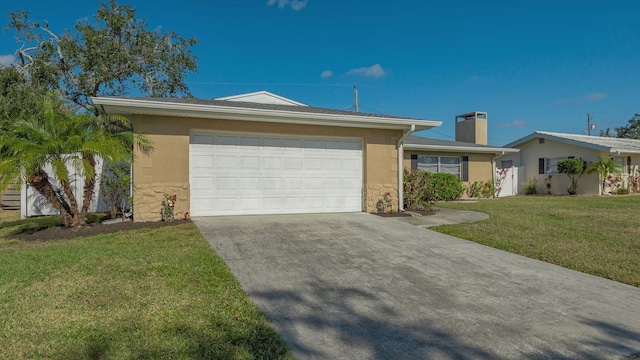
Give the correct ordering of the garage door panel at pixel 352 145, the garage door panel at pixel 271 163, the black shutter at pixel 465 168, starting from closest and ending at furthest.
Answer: the garage door panel at pixel 271 163 → the garage door panel at pixel 352 145 → the black shutter at pixel 465 168

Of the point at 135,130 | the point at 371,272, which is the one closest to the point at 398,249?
the point at 371,272

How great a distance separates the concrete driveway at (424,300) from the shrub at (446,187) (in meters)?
8.93

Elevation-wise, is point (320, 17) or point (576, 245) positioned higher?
point (320, 17)

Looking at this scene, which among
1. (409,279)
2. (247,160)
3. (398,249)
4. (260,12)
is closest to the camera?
(409,279)

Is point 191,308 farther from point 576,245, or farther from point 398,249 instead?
point 576,245

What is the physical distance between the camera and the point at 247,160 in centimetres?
937

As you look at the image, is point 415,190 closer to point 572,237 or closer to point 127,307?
point 572,237

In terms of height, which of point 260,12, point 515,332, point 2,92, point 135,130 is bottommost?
point 515,332

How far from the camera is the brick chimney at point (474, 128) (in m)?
22.5

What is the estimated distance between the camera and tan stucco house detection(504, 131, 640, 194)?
766 inches

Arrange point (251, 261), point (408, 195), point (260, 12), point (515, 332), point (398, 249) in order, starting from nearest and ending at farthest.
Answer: point (515, 332) → point (251, 261) → point (398, 249) → point (408, 195) → point (260, 12)

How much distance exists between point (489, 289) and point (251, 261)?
3.21m

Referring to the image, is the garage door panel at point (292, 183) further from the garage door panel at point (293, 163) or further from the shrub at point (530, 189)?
the shrub at point (530, 189)

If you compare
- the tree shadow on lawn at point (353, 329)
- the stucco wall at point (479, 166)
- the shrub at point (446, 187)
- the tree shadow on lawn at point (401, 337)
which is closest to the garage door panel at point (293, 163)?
the tree shadow on lawn at point (353, 329)
